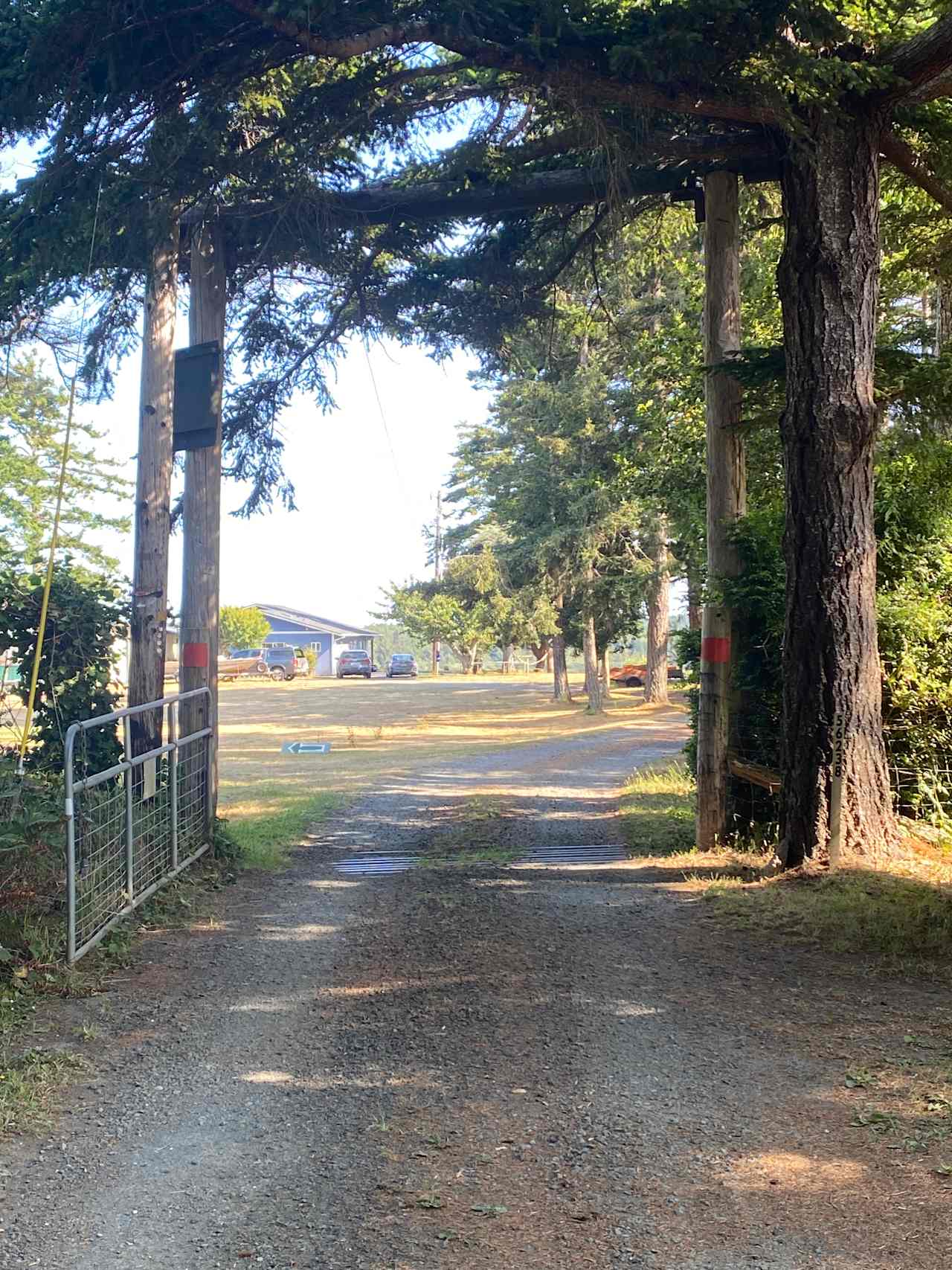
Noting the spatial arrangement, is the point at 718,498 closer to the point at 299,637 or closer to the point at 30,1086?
the point at 30,1086

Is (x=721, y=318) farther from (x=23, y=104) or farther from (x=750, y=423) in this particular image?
(x=23, y=104)

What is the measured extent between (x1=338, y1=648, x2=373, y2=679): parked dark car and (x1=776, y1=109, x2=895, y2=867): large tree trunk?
53.4m

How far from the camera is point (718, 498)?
11.0m

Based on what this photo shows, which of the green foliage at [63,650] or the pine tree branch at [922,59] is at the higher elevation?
the pine tree branch at [922,59]

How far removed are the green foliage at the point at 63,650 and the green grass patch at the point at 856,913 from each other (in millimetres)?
5241

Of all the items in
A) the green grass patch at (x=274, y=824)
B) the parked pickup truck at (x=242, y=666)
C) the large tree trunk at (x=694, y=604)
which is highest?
the large tree trunk at (x=694, y=604)

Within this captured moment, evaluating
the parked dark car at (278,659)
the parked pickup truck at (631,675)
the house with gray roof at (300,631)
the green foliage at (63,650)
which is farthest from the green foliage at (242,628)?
the green foliage at (63,650)

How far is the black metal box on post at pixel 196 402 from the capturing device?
10.5 m

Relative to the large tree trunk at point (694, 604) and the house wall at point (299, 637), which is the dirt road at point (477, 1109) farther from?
the house wall at point (299, 637)

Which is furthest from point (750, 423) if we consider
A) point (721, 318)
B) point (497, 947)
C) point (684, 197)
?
point (497, 947)

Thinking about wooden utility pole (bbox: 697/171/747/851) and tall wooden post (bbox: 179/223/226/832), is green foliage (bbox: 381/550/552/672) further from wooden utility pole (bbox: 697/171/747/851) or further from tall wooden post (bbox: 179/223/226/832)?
tall wooden post (bbox: 179/223/226/832)

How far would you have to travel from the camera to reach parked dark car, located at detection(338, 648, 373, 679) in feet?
203

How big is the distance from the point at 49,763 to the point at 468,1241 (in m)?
6.87

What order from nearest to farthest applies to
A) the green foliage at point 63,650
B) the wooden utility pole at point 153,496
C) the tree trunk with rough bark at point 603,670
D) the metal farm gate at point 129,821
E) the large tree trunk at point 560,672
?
the metal farm gate at point 129,821, the green foliage at point 63,650, the wooden utility pole at point 153,496, the tree trunk with rough bark at point 603,670, the large tree trunk at point 560,672
